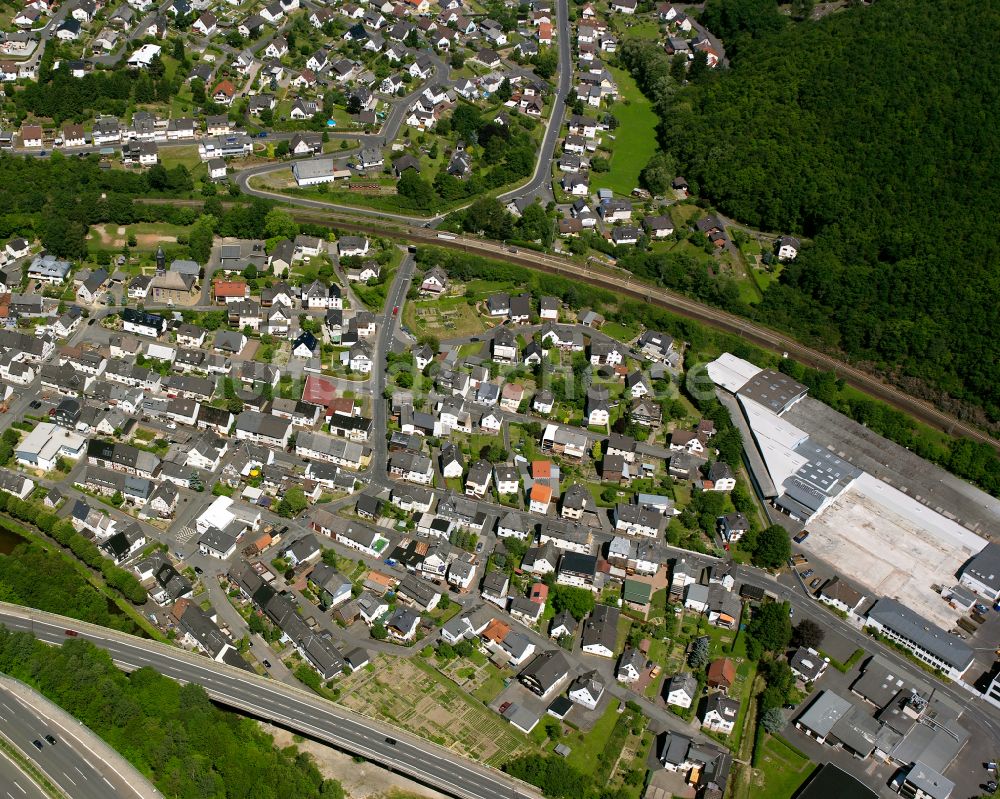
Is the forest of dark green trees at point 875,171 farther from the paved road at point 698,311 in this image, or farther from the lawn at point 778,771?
the lawn at point 778,771

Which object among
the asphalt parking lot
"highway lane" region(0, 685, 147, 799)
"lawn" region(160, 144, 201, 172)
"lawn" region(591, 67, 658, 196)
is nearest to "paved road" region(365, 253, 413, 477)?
"lawn" region(160, 144, 201, 172)

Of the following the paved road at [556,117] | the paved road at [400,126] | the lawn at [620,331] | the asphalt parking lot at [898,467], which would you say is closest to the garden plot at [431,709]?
the asphalt parking lot at [898,467]

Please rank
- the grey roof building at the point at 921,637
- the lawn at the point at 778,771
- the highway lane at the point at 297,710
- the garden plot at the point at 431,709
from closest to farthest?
the highway lane at the point at 297,710 < the garden plot at the point at 431,709 < the lawn at the point at 778,771 < the grey roof building at the point at 921,637

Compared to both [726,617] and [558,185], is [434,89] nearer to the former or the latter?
[558,185]

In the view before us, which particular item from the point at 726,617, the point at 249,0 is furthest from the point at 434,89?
the point at 726,617

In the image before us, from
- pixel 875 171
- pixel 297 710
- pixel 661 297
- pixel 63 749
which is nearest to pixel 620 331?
pixel 661 297

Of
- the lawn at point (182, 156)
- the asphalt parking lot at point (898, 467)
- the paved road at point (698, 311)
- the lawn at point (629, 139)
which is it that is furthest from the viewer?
the lawn at point (629, 139)
